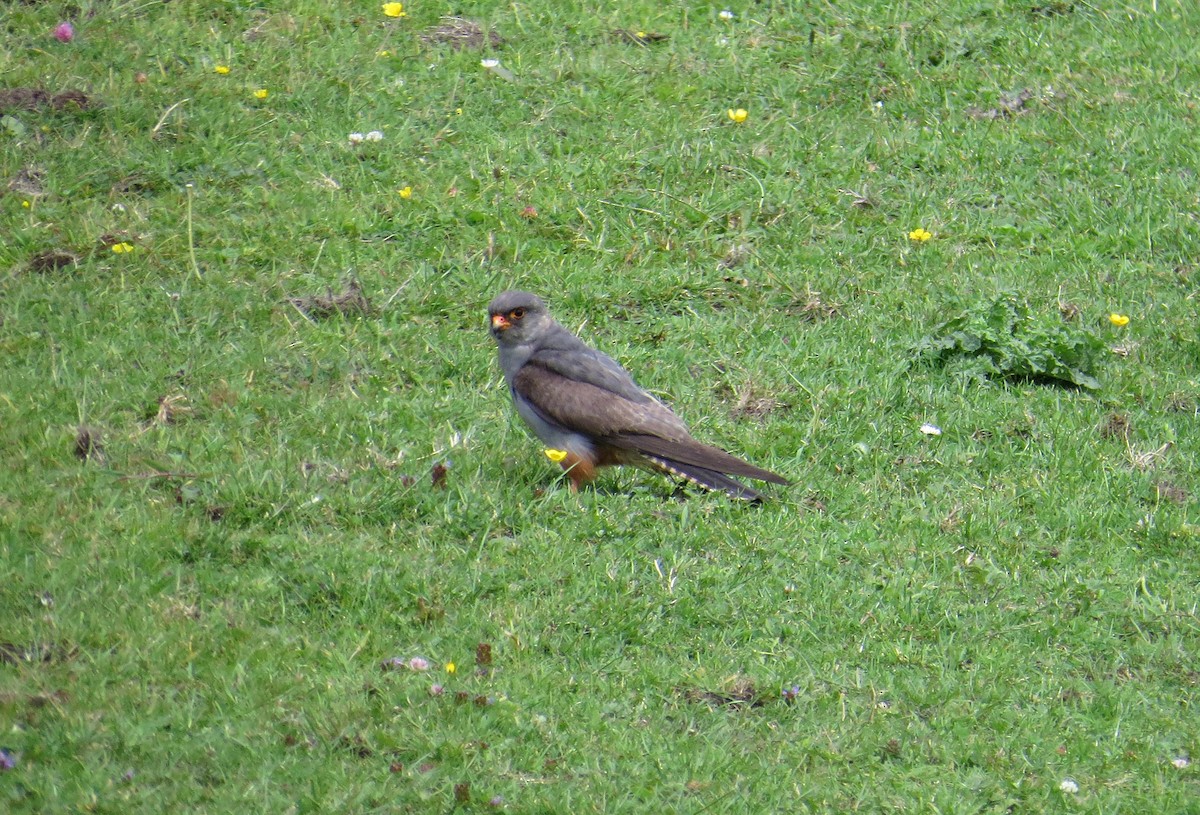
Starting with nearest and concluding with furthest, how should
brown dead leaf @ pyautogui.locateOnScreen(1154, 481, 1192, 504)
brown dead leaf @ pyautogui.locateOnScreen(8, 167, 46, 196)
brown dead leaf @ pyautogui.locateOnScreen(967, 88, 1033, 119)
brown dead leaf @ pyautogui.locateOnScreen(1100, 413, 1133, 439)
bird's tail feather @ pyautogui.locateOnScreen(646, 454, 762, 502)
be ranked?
1. bird's tail feather @ pyautogui.locateOnScreen(646, 454, 762, 502)
2. brown dead leaf @ pyautogui.locateOnScreen(1154, 481, 1192, 504)
3. brown dead leaf @ pyautogui.locateOnScreen(1100, 413, 1133, 439)
4. brown dead leaf @ pyautogui.locateOnScreen(8, 167, 46, 196)
5. brown dead leaf @ pyautogui.locateOnScreen(967, 88, 1033, 119)

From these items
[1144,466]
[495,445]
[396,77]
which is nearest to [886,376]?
[1144,466]

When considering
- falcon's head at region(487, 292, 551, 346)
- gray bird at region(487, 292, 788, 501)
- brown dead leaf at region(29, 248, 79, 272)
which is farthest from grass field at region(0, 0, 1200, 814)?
falcon's head at region(487, 292, 551, 346)

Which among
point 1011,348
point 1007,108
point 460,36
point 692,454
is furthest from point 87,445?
point 1007,108

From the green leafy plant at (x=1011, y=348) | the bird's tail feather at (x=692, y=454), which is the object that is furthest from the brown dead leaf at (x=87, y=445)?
the green leafy plant at (x=1011, y=348)

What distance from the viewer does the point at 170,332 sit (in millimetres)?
8578

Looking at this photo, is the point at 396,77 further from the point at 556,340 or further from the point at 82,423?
the point at 82,423

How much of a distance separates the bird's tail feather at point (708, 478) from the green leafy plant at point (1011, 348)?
6.76 feet

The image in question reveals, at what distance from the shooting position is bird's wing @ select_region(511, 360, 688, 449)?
307 inches

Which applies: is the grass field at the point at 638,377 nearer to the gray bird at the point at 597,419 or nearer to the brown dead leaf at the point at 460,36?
the brown dead leaf at the point at 460,36

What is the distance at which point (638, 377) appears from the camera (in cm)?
891

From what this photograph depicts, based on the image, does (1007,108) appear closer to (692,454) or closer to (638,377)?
(638,377)

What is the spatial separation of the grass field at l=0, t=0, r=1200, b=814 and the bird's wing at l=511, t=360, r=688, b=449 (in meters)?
0.28

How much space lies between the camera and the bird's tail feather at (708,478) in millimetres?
7668

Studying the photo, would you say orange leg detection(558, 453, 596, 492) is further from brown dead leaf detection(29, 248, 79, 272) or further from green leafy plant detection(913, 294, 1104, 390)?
brown dead leaf detection(29, 248, 79, 272)
